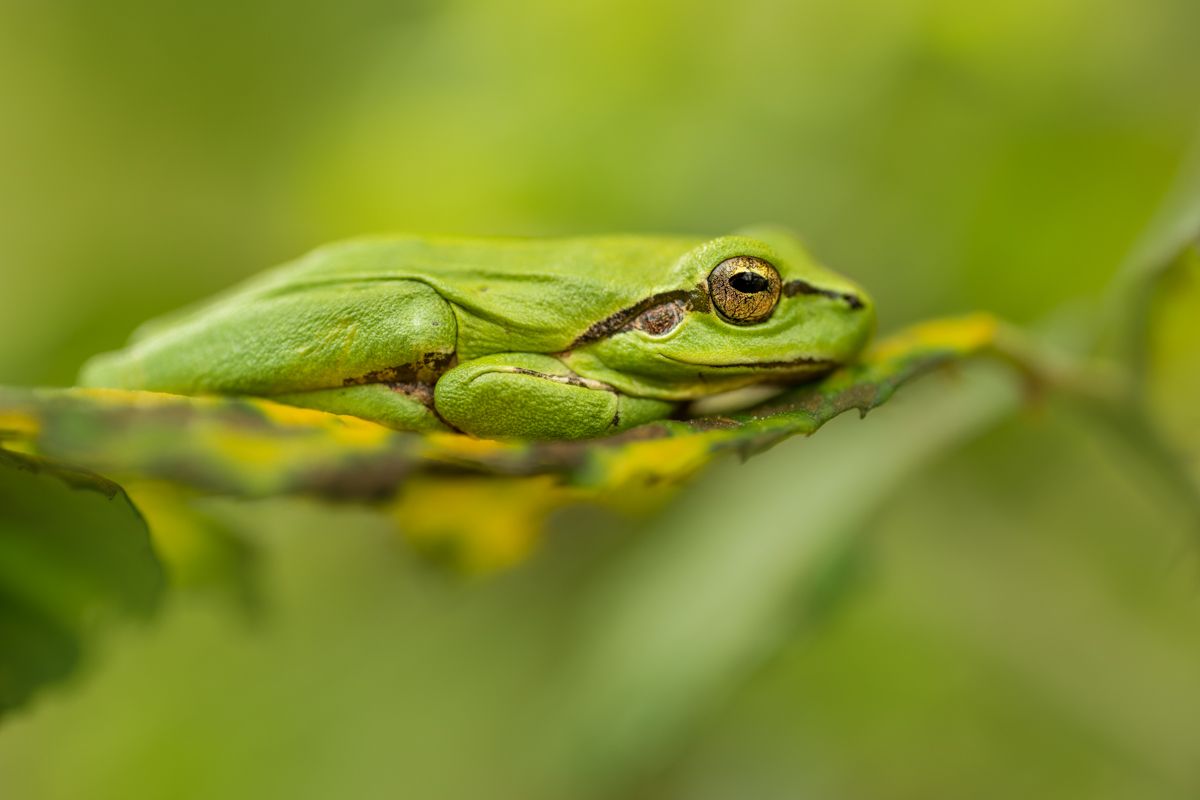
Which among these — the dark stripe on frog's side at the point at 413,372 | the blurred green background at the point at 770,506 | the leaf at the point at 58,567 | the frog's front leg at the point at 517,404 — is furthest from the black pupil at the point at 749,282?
the leaf at the point at 58,567

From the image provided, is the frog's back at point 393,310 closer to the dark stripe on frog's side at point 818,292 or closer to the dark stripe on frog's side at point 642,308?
the dark stripe on frog's side at point 642,308

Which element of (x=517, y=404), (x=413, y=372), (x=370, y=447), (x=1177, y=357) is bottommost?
(x=370, y=447)

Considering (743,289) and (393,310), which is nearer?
(393,310)

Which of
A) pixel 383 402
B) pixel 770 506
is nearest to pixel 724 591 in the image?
pixel 770 506

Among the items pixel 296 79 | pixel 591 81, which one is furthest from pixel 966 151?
pixel 296 79

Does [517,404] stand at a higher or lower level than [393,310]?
lower

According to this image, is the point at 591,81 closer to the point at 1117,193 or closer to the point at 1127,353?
the point at 1117,193

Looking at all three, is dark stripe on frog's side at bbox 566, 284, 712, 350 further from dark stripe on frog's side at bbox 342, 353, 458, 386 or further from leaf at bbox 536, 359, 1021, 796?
leaf at bbox 536, 359, 1021, 796

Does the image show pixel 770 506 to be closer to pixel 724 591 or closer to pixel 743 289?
pixel 724 591
